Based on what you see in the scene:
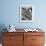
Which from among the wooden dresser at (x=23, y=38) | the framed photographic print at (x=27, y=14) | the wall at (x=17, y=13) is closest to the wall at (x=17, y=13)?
the wall at (x=17, y=13)

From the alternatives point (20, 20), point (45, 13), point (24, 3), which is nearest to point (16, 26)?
point (20, 20)

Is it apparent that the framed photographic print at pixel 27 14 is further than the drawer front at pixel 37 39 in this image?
Yes

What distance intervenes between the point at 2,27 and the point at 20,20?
634 millimetres

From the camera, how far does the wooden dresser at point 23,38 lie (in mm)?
3529

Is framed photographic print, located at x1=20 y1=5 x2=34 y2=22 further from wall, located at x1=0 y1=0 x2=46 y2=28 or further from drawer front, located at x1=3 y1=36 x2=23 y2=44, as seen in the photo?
drawer front, located at x1=3 y1=36 x2=23 y2=44

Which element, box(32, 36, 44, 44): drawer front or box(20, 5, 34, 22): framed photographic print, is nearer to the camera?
box(32, 36, 44, 44): drawer front

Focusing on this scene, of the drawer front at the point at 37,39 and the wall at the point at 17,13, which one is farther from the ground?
the wall at the point at 17,13

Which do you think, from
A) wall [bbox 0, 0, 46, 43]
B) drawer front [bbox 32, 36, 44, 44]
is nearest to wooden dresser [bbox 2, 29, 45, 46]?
drawer front [bbox 32, 36, 44, 44]

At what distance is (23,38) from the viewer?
3539mm

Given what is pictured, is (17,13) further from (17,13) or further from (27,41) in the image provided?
(27,41)

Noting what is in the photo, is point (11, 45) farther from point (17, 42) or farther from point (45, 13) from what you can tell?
point (45, 13)

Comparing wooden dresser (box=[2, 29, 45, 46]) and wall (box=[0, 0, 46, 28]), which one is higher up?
wall (box=[0, 0, 46, 28])

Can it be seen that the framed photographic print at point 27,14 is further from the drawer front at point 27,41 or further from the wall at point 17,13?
the drawer front at point 27,41

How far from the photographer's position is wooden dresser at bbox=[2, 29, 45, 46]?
3.53m
